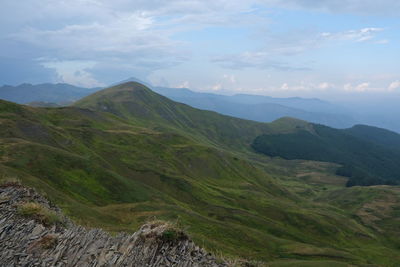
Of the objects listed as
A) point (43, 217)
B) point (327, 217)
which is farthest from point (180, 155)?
point (43, 217)

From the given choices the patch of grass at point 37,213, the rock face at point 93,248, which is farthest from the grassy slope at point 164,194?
the rock face at point 93,248

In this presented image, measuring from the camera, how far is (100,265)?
20562 mm

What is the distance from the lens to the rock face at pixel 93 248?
20.8 meters

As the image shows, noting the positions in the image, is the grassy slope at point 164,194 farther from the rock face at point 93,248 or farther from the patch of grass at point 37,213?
the rock face at point 93,248

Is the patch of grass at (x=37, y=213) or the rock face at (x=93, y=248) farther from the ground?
the patch of grass at (x=37, y=213)

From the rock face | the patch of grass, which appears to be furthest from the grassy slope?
the rock face

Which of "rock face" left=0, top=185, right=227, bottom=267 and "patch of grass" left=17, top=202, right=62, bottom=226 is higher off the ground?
"patch of grass" left=17, top=202, right=62, bottom=226

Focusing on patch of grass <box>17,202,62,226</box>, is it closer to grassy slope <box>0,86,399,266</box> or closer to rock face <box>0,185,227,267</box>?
rock face <box>0,185,227,267</box>

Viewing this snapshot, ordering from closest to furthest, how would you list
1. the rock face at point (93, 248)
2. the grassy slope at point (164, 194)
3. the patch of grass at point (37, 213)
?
1. the rock face at point (93, 248)
2. the patch of grass at point (37, 213)
3. the grassy slope at point (164, 194)

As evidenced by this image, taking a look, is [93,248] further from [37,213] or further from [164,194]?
[164,194]

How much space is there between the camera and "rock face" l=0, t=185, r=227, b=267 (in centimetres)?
2080

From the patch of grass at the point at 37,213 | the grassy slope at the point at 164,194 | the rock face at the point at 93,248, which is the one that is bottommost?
the grassy slope at the point at 164,194

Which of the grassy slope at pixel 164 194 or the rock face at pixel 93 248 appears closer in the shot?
the rock face at pixel 93 248

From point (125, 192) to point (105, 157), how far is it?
43.1 metres
